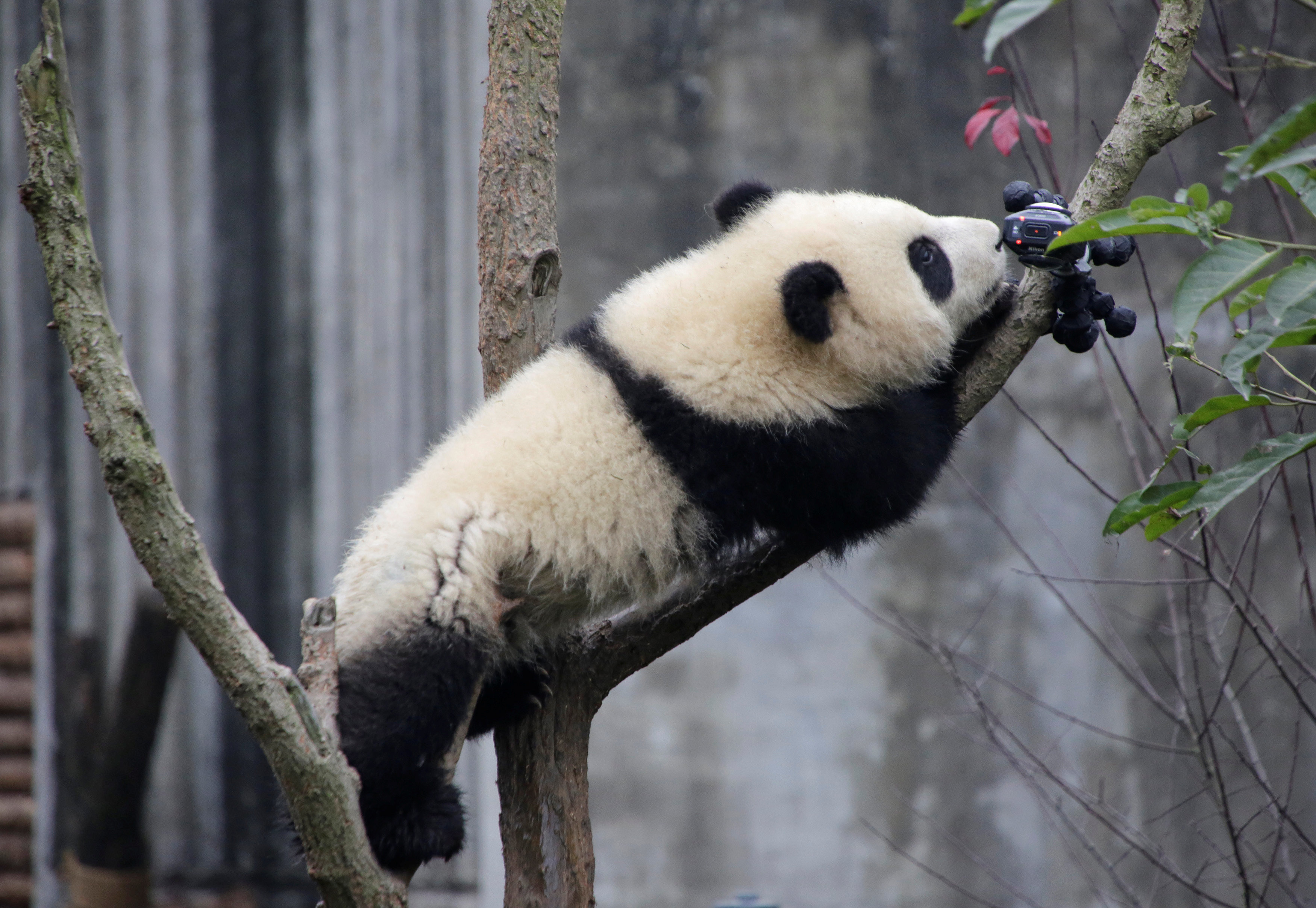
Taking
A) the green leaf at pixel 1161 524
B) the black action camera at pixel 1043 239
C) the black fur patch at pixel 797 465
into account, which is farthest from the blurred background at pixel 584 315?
the green leaf at pixel 1161 524

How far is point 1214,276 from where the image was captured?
1.49m

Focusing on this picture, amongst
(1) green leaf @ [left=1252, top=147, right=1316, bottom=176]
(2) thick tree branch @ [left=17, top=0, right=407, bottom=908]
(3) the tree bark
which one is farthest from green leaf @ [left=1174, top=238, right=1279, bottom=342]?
(2) thick tree branch @ [left=17, top=0, right=407, bottom=908]

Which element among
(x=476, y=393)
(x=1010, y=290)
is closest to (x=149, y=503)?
(x=1010, y=290)

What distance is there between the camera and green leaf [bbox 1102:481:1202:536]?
5.83 ft

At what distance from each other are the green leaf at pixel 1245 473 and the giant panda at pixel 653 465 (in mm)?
897

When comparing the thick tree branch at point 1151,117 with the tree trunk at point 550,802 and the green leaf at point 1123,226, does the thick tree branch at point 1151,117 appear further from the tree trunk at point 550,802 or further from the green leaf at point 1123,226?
the tree trunk at point 550,802

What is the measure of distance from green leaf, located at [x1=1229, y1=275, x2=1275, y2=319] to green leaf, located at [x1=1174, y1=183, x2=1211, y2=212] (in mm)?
143

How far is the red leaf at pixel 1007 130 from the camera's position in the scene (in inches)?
108

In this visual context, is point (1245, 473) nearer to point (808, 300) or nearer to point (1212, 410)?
point (1212, 410)

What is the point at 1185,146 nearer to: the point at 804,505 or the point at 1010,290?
the point at 1010,290

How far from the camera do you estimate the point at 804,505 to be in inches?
99.4

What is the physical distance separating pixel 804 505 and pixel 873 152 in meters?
2.94

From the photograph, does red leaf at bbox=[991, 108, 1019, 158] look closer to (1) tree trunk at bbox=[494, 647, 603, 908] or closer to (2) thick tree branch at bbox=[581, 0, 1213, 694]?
(2) thick tree branch at bbox=[581, 0, 1213, 694]

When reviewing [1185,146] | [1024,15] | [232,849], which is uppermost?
[1185,146]
